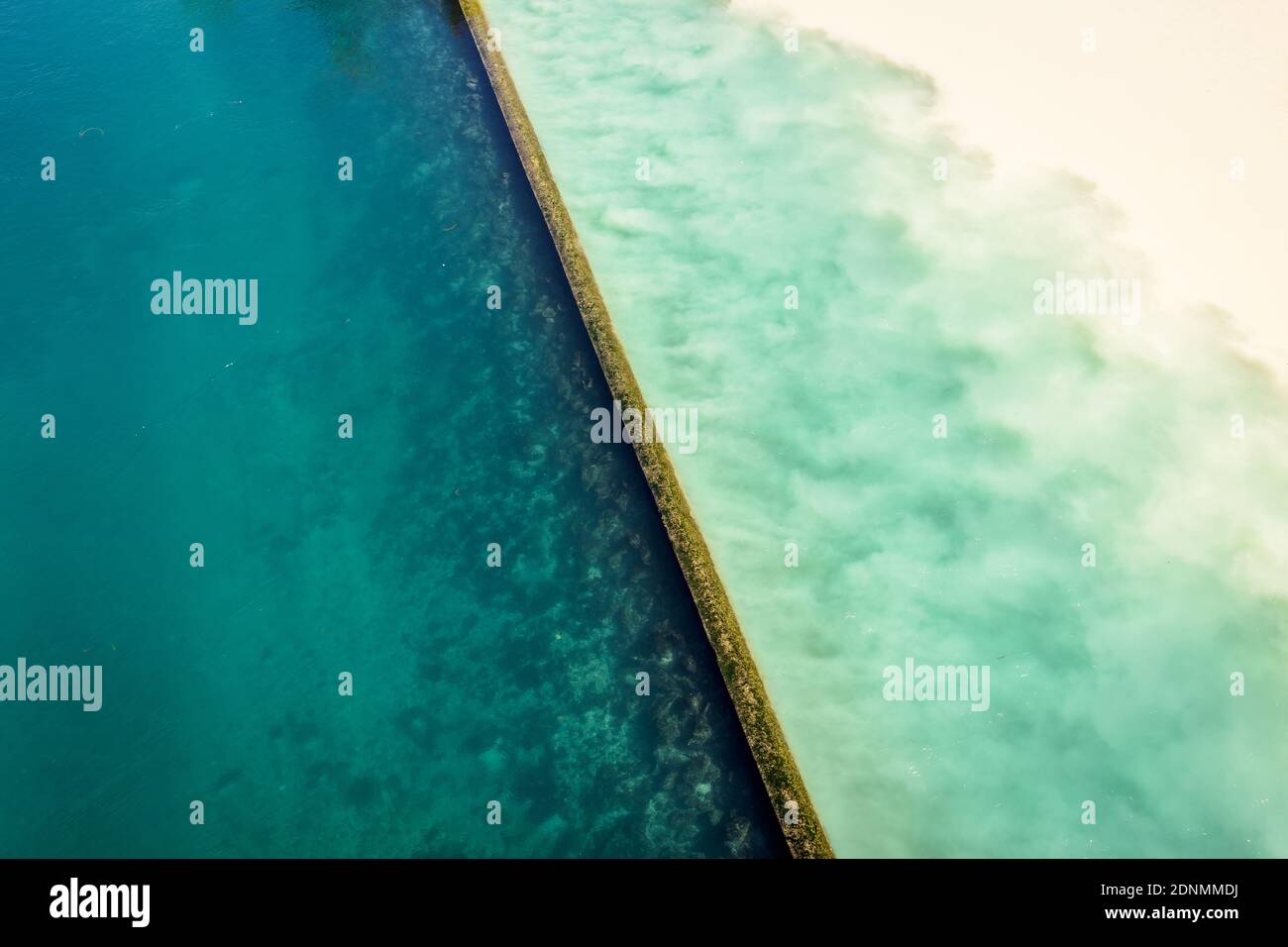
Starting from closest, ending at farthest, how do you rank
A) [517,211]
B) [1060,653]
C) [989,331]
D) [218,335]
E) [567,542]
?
[1060,653] < [567,542] < [989,331] < [218,335] < [517,211]

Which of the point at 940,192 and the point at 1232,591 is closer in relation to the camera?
the point at 1232,591

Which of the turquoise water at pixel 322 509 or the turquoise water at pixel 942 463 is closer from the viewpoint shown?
the turquoise water at pixel 942 463

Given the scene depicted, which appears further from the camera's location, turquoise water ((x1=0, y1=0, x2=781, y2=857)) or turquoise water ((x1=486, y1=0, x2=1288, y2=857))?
turquoise water ((x1=0, y1=0, x2=781, y2=857))

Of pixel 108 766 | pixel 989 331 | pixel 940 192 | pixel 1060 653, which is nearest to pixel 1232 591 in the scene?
pixel 1060 653
